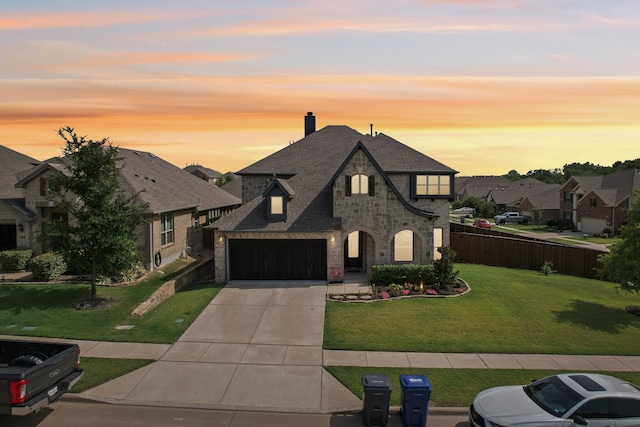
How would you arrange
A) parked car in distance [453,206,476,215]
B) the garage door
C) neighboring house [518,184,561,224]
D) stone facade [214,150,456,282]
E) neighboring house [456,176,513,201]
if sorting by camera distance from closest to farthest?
stone facade [214,150,456,282]
the garage door
neighboring house [518,184,561,224]
parked car in distance [453,206,476,215]
neighboring house [456,176,513,201]

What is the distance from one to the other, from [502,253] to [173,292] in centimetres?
2107

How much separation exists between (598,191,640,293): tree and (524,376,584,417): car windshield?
11962 mm

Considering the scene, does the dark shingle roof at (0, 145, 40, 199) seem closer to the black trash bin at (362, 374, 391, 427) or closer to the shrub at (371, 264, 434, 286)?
the shrub at (371, 264, 434, 286)

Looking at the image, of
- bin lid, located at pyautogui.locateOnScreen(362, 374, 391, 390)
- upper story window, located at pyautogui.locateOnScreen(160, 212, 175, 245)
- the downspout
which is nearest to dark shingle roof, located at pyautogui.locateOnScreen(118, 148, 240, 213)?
upper story window, located at pyautogui.locateOnScreen(160, 212, 175, 245)

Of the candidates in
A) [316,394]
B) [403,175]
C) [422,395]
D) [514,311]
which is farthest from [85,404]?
[403,175]

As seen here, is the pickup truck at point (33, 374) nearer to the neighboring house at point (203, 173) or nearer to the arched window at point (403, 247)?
the arched window at point (403, 247)

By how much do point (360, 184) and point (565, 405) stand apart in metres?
15.6

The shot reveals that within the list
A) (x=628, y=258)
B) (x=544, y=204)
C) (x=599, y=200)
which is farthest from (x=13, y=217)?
(x=544, y=204)

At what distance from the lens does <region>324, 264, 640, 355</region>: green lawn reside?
15977 millimetres

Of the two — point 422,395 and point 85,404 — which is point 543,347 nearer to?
point 422,395

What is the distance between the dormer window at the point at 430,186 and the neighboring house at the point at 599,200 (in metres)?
33.7

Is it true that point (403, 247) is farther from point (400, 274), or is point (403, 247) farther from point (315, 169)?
point (315, 169)

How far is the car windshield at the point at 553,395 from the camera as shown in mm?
10062

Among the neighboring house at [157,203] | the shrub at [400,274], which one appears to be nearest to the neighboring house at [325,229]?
the shrub at [400,274]
